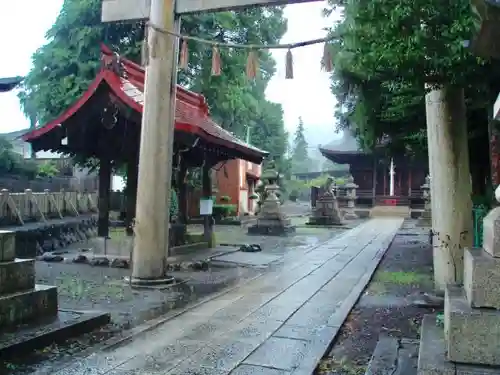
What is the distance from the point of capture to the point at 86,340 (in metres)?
5.56

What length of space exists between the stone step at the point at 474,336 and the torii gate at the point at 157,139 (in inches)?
230

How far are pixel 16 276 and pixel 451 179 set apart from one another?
571 centimetres

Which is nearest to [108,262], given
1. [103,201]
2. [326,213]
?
[103,201]

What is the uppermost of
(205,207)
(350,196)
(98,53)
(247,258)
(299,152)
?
(299,152)

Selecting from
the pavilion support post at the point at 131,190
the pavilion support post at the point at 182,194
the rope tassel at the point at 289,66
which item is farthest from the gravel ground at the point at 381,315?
the pavilion support post at the point at 131,190

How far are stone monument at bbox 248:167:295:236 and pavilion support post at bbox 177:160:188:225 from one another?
7.33 m

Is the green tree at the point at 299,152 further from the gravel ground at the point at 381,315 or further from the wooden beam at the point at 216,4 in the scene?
the wooden beam at the point at 216,4

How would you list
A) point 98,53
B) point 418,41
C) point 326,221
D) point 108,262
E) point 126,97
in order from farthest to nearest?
1. point 326,221
2. point 98,53
3. point 108,262
4. point 126,97
5. point 418,41

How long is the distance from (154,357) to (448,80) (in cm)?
419

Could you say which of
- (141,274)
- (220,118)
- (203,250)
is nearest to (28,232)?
(203,250)

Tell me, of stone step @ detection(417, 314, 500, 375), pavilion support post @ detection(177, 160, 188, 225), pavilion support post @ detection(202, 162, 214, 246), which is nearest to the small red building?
pavilion support post @ detection(202, 162, 214, 246)

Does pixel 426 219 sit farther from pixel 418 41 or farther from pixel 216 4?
pixel 418 41

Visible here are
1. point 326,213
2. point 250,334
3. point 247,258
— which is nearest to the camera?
point 250,334

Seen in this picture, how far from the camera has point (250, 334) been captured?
5.87 metres
